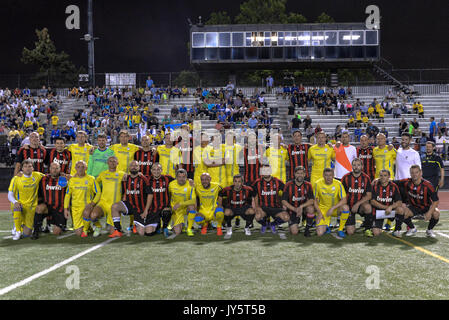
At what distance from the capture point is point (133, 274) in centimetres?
491

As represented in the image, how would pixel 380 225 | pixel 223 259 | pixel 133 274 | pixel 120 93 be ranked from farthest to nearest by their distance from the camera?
1. pixel 120 93
2. pixel 380 225
3. pixel 223 259
4. pixel 133 274

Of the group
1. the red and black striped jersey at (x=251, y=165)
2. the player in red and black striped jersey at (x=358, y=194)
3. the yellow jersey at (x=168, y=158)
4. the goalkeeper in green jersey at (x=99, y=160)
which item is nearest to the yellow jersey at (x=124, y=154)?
the goalkeeper in green jersey at (x=99, y=160)

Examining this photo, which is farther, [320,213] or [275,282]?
[320,213]

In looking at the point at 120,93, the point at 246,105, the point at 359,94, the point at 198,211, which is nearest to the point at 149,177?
the point at 198,211

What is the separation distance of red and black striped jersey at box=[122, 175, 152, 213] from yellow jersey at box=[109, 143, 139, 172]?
3.08ft

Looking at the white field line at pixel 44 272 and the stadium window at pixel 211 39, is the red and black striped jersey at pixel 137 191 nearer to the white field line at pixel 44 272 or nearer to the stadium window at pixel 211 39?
the white field line at pixel 44 272

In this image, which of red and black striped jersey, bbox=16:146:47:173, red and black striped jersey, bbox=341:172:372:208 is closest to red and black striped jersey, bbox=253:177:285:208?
red and black striped jersey, bbox=341:172:372:208

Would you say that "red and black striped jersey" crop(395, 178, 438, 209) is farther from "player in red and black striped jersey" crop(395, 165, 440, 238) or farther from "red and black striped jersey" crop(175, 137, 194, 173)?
"red and black striped jersey" crop(175, 137, 194, 173)

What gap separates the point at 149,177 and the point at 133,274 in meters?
3.07

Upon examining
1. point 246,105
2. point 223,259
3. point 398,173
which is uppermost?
point 246,105

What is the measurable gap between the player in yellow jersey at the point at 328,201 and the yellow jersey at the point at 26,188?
503 cm

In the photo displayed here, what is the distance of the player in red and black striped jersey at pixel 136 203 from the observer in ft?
24.4
